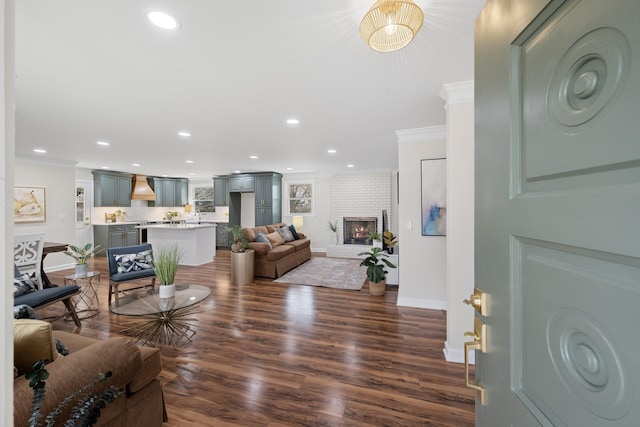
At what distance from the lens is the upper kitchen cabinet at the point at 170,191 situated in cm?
838

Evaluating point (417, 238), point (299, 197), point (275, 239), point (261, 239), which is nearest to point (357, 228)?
point (299, 197)

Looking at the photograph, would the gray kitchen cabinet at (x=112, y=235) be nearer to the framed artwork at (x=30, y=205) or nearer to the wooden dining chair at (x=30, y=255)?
the framed artwork at (x=30, y=205)

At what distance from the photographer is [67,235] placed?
5.62 metres

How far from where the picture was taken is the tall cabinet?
741cm

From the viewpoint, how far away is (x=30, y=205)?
16.4ft

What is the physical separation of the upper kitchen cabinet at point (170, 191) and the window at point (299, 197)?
3799 mm

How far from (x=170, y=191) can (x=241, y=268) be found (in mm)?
5696

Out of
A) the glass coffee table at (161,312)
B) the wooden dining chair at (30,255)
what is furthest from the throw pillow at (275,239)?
the wooden dining chair at (30,255)

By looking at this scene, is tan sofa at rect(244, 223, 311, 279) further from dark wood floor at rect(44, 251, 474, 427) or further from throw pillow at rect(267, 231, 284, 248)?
dark wood floor at rect(44, 251, 474, 427)

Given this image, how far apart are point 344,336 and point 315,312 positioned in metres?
0.70

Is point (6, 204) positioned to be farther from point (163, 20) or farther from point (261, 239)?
point (261, 239)

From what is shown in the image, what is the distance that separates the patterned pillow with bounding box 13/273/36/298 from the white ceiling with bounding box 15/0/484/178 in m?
1.78

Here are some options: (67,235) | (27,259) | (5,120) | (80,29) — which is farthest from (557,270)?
(67,235)

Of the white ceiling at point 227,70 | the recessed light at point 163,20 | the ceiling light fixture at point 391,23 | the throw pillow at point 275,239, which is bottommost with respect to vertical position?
the throw pillow at point 275,239
